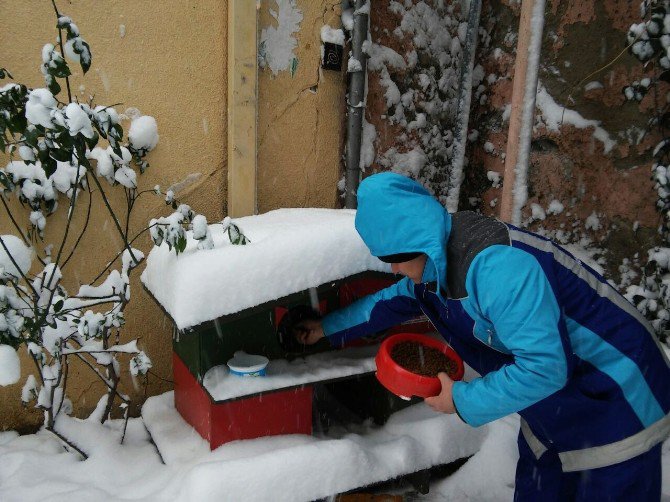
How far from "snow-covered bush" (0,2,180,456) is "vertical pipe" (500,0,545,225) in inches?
72.8

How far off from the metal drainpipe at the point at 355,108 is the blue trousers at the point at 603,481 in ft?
6.20

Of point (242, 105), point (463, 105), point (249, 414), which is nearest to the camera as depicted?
point (249, 414)

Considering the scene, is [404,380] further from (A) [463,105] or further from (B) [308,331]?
(A) [463,105]

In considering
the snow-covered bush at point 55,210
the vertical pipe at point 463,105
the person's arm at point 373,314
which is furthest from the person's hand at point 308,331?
the vertical pipe at point 463,105

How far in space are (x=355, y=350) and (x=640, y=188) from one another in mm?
2029

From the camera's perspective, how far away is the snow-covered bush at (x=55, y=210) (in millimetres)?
1847

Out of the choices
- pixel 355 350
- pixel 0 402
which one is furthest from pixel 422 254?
pixel 0 402

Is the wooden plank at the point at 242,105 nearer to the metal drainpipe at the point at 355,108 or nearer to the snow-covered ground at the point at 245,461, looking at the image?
the metal drainpipe at the point at 355,108

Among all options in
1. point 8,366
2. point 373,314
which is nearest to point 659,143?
point 373,314

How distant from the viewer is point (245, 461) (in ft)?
6.85

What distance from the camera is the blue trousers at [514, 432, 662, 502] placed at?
173cm

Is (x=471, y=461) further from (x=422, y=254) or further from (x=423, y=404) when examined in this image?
(x=422, y=254)

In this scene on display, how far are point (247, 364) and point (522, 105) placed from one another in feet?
6.05

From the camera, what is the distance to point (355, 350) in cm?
258
